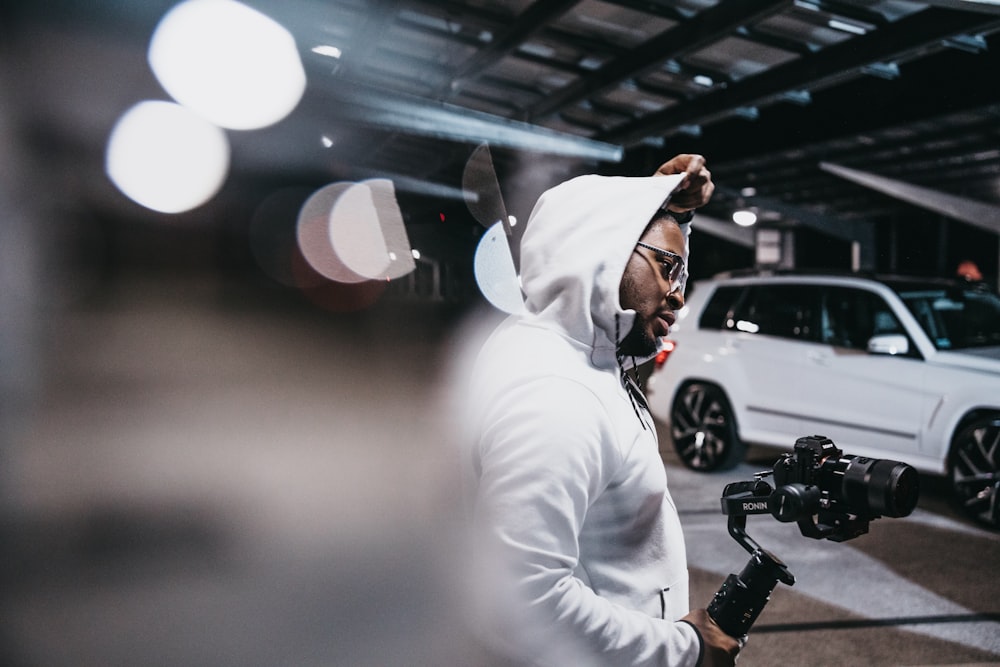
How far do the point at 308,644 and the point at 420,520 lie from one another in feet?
6.90

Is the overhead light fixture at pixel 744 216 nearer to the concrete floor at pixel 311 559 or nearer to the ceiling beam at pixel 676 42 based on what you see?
the ceiling beam at pixel 676 42

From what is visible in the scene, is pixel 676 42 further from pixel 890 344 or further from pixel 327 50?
pixel 327 50

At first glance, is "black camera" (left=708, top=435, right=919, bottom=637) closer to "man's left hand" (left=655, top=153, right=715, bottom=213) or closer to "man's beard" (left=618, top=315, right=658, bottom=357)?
"man's beard" (left=618, top=315, right=658, bottom=357)

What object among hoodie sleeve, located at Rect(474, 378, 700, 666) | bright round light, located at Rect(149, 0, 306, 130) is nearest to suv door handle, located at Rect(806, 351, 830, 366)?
hoodie sleeve, located at Rect(474, 378, 700, 666)

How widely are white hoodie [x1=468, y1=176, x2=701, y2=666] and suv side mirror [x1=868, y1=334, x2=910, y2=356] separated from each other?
493cm

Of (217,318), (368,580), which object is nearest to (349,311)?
(217,318)

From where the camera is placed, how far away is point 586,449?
3.70 feet

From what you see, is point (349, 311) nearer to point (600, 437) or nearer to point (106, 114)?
point (106, 114)

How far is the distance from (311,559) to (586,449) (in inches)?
145

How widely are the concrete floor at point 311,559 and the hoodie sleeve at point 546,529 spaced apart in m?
0.22

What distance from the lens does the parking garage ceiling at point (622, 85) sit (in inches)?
247

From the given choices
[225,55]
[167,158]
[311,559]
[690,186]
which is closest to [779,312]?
[311,559]

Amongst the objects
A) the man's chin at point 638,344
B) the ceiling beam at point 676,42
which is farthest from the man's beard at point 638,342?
the ceiling beam at point 676,42

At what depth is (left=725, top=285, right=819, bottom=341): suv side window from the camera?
6.39 meters
